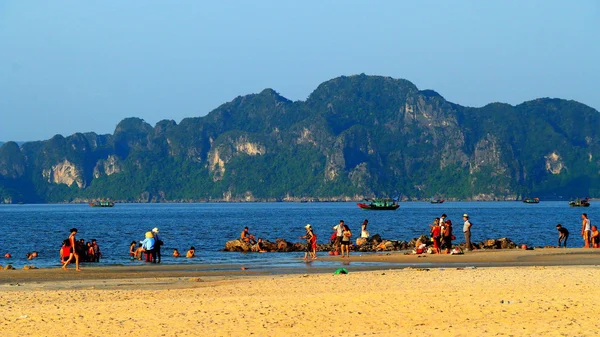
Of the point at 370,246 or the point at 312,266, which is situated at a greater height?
the point at 370,246

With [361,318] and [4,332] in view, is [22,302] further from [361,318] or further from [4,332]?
[361,318]

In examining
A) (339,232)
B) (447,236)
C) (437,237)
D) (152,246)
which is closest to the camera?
(152,246)

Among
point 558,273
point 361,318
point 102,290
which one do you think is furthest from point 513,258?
point 361,318

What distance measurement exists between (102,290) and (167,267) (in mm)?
12836

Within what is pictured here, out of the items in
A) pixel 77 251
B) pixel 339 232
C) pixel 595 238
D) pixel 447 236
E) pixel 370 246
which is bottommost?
pixel 370 246

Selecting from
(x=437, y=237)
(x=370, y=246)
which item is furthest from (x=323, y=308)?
(x=370, y=246)

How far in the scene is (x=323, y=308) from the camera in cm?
1858

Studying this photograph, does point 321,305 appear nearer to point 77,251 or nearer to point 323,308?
point 323,308

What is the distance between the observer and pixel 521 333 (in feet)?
50.1

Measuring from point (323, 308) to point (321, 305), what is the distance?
0.38 metres

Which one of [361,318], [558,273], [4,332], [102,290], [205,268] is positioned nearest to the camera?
[4,332]

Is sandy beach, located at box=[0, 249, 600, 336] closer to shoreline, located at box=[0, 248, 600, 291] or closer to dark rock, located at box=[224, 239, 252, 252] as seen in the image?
shoreline, located at box=[0, 248, 600, 291]

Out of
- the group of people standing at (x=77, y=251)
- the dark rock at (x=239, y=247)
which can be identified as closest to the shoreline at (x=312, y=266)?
the group of people standing at (x=77, y=251)

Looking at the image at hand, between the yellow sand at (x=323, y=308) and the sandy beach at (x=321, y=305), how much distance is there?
0.02 metres
